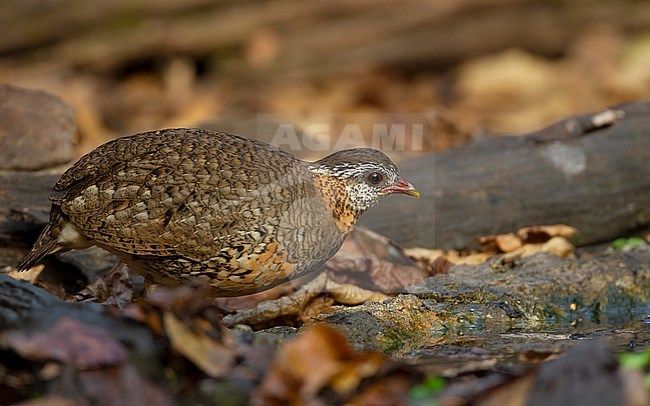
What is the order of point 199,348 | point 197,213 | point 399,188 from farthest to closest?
point 399,188 → point 197,213 → point 199,348

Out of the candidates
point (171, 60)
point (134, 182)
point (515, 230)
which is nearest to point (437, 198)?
point (515, 230)

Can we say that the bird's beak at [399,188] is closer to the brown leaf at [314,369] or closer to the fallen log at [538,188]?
the fallen log at [538,188]

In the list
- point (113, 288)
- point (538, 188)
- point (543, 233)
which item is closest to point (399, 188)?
point (543, 233)

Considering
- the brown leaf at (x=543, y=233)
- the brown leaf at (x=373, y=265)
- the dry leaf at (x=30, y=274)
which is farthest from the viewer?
the brown leaf at (x=543, y=233)

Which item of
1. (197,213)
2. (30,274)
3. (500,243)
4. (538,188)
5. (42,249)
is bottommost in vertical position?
(500,243)

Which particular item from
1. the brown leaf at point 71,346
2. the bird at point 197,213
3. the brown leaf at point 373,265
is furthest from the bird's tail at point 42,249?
the brown leaf at point 71,346

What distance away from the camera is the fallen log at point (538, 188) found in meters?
7.47

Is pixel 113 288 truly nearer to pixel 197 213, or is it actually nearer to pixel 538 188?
pixel 197 213

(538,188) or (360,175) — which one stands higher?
(360,175)

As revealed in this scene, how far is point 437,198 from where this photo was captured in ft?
24.5

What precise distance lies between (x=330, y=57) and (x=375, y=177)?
8.09m

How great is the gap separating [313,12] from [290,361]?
34.8ft

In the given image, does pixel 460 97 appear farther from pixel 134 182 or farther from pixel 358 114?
pixel 134 182

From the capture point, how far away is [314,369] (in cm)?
349
